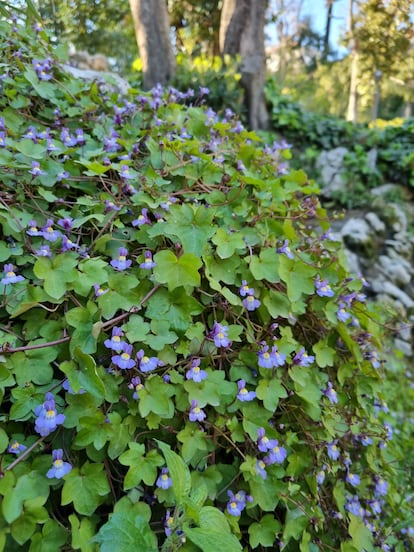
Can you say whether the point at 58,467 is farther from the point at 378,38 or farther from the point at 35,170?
the point at 378,38

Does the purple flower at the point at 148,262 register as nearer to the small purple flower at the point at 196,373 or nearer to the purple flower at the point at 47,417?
the small purple flower at the point at 196,373

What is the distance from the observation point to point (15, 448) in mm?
873

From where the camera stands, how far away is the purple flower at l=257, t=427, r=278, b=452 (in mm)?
1064

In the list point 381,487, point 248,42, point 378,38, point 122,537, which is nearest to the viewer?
point 122,537

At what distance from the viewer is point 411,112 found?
23031 millimetres

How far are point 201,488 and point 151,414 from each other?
0.20 metres

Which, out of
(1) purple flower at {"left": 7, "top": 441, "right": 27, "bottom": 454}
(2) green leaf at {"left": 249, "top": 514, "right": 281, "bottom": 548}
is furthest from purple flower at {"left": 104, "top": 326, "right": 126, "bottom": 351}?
(2) green leaf at {"left": 249, "top": 514, "right": 281, "bottom": 548}

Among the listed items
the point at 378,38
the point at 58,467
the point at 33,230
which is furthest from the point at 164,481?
the point at 378,38

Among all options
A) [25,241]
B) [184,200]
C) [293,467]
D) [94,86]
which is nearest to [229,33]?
[94,86]

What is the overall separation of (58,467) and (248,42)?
17.2ft

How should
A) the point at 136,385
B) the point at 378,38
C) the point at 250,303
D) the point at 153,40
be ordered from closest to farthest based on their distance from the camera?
the point at 136,385, the point at 250,303, the point at 153,40, the point at 378,38

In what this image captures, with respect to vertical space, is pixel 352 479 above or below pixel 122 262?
below

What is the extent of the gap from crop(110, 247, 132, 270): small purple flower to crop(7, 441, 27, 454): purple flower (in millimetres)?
459

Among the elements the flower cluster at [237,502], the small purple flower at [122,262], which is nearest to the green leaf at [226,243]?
the small purple flower at [122,262]
